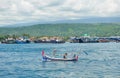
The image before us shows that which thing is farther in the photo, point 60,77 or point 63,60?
point 63,60

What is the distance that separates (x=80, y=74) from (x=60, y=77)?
5.62 meters

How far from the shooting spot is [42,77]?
66.4m

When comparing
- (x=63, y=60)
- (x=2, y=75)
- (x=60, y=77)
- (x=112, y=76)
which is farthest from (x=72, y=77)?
(x=63, y=60)

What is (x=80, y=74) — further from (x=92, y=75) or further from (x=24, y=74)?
(x=24, y=74)

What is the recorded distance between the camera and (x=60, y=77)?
6544 centimetres

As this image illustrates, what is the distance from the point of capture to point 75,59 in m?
102

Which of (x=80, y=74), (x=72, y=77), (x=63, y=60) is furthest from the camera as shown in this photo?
(x=63, y=60)

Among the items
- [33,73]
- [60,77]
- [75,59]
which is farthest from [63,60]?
[60,77]

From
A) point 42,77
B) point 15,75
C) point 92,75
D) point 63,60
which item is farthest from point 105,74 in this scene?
point 63,60

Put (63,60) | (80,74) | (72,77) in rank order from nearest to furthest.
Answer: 1. (72,77)
2. (80,74)
3. (63,60)

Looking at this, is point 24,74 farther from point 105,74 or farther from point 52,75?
point 105,74

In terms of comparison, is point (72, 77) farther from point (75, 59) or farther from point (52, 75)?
point (75, 59)

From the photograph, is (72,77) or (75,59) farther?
(75,59)

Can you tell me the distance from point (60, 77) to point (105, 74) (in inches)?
344
